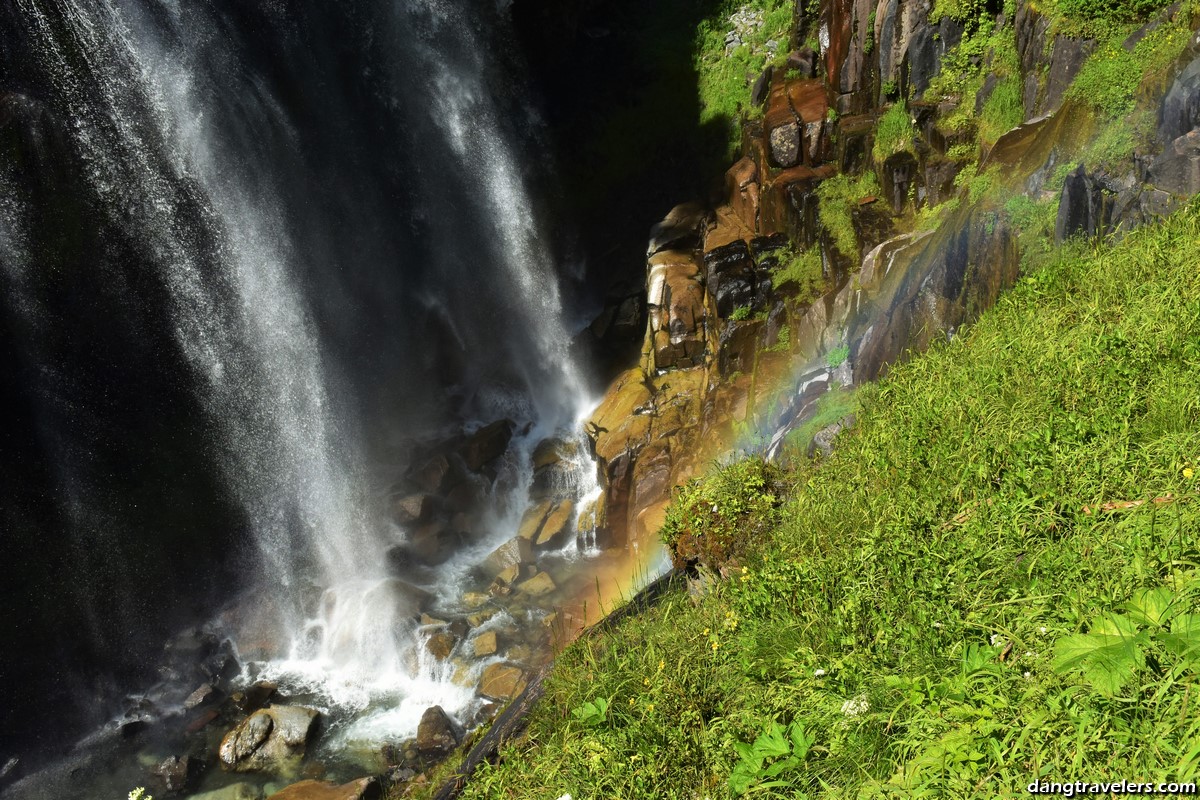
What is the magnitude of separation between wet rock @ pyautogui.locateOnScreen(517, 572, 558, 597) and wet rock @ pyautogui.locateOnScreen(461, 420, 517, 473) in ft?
9.51

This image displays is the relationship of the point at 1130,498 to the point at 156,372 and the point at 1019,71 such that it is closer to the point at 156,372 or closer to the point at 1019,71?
the point at 1019,71

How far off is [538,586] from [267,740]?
156 inches

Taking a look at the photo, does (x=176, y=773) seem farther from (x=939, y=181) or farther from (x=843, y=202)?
(x=939, y=181)

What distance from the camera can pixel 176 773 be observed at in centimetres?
856

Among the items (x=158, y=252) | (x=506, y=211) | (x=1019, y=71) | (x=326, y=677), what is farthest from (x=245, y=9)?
(x=1019, y=71)

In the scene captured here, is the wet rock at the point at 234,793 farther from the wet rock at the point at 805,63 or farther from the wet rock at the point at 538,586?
the wet rock at the point at 805,63

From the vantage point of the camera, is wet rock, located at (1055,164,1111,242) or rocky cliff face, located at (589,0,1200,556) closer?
wet rock, located at (1055,164,1111,242)

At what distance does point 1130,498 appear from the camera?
2805 millimetres

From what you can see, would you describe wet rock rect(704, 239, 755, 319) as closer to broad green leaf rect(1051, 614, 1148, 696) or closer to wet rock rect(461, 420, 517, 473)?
wet rock rect(461, 420, 517, 473)

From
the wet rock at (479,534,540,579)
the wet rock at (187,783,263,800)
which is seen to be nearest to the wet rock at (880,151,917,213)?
the wet rock at (479,534,540,579)

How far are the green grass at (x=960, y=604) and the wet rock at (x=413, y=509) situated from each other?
806 centimetres

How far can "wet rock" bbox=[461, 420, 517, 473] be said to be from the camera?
12.7 meters

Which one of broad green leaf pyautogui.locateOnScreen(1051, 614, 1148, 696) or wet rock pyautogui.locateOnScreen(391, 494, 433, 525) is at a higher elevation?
broad green leaf pyautogui.locateOnScreen(1051, 614, 1148, 696)

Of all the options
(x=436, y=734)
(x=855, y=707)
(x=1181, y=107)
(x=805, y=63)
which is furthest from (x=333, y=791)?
(x=805, y=63)
